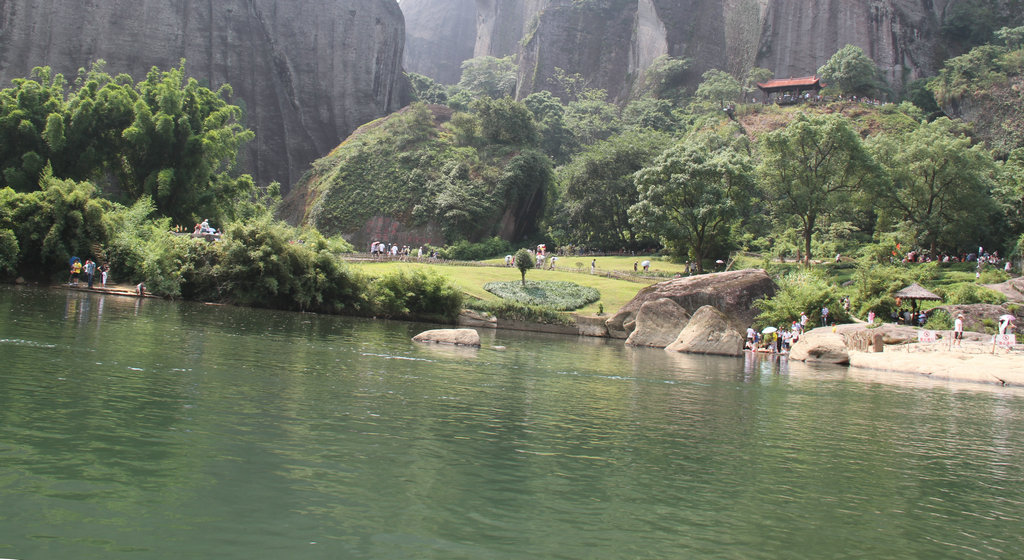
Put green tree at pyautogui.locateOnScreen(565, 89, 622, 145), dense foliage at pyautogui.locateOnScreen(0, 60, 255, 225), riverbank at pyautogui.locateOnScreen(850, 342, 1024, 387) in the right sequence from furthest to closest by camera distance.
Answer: green tree at pyautogui.locateOnScreen(565, 89, 622, 145)
dense foliage at pyautogui.locateOnScreen(0, 60, 255, 225)
riverbank at pyautogui.locateOnScreen(850, 342, 1024, 387)

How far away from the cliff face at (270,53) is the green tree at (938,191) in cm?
6299

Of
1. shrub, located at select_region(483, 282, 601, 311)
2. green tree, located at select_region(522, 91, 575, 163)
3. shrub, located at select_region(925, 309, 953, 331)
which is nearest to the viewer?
shrub, located at select_region(925, 309, 953, 331)

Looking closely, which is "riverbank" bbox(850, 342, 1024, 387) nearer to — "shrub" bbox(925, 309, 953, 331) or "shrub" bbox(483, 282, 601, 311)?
"shrub" bbox(925, 309, 953, 331)

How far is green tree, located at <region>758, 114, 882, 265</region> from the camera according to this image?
5059 cm

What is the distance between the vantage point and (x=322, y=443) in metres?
8.84

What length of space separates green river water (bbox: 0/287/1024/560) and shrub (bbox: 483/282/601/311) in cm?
2464

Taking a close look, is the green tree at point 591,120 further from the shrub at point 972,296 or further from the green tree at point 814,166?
the shrub at point 972,296

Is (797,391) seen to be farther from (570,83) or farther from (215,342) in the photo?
(570,83)

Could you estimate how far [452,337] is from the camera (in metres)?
25.8

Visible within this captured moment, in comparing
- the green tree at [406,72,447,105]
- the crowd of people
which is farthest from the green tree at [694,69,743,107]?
the crowd of people

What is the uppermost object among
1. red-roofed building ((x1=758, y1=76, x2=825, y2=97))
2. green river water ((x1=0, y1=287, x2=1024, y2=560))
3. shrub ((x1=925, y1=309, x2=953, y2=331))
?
red-roofed building ((x1=758, y1=76, x2=825, y2=97))

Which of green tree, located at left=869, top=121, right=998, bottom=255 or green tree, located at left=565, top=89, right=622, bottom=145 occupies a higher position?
green tree, located at left=565, top=89, right=622, bottom=145

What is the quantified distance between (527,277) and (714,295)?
1406cm

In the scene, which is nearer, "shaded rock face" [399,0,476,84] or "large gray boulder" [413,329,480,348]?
"large gray boulder" [413,329,480,348]
